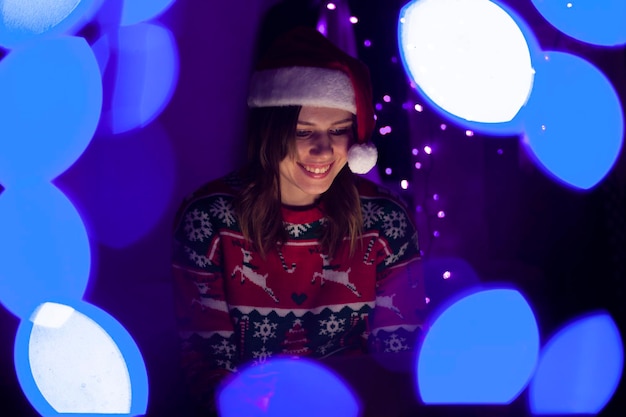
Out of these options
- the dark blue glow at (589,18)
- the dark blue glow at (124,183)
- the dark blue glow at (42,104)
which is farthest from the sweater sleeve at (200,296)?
the dark blue glow at (589,18)

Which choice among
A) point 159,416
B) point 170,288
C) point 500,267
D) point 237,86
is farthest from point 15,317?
point 500,267

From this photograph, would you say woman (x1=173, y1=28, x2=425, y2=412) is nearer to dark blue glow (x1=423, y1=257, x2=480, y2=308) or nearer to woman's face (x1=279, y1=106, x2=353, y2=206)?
woman's face (x1=279, y1=106, x2=353, y2=206)

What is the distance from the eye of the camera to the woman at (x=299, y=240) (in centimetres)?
128

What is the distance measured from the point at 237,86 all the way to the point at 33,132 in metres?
0.64

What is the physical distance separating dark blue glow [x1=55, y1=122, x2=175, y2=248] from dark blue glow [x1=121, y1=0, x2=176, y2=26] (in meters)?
0.31

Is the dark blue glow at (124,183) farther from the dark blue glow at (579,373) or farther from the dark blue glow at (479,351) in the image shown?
the dark blue glow at (579,373)

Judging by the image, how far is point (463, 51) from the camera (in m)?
1.61

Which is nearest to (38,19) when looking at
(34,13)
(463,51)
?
(34,13)

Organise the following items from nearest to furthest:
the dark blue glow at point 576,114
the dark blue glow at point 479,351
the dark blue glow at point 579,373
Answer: the dark blue glow at point 479,351 < the dark blue glow at point 579,373 < the dark blue glow at point 576,114

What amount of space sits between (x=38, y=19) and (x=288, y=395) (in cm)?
120

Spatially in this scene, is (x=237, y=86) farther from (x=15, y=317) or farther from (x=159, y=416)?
(x=159, y=416)

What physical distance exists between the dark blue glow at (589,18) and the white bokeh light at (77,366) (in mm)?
1428

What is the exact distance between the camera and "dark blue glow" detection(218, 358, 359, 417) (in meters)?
0.90

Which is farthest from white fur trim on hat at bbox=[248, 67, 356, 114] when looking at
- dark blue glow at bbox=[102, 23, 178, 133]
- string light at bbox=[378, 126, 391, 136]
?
dark blue glow at bbox=[102, 23, 178, 133]
